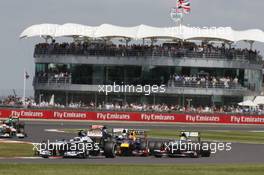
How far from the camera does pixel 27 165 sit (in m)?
29.3

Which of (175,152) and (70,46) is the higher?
(70,46)

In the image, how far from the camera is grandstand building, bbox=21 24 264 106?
92.9 metres

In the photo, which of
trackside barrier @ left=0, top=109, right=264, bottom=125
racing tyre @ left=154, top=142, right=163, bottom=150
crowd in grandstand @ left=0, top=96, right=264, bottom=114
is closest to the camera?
racing tyre @ left=154, top=142, right=163, bottom=150

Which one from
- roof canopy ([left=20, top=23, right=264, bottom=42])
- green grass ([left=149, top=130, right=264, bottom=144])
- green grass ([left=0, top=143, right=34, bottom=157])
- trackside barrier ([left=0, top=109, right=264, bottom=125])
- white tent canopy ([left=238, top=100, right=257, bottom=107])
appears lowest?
green grass ([left=149, top=130, right=264, bottom=144])

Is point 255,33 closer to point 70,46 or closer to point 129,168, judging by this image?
point 70,46

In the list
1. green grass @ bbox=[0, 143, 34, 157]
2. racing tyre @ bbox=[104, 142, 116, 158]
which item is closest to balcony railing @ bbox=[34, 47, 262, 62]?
green grass @ bbox=[0, 143, 34, 157]

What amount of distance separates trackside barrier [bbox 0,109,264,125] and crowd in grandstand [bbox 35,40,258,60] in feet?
35.7

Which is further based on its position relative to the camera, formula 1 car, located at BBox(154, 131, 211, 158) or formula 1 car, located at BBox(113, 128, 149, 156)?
formula 1 car, located at BBox(154, 131, 211, 158)

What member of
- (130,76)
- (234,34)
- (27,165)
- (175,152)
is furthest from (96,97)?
(27,165)

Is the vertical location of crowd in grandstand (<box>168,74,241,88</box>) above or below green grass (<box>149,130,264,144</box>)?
above

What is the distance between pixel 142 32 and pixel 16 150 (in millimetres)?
57269

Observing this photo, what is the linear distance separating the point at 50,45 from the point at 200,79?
19319 mm

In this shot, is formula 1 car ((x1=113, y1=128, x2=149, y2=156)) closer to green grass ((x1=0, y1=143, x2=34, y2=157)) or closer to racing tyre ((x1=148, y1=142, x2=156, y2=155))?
racing tyre ((x1=148, y1=142, x2=156, y2=155))

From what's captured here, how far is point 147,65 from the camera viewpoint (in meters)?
94.0
